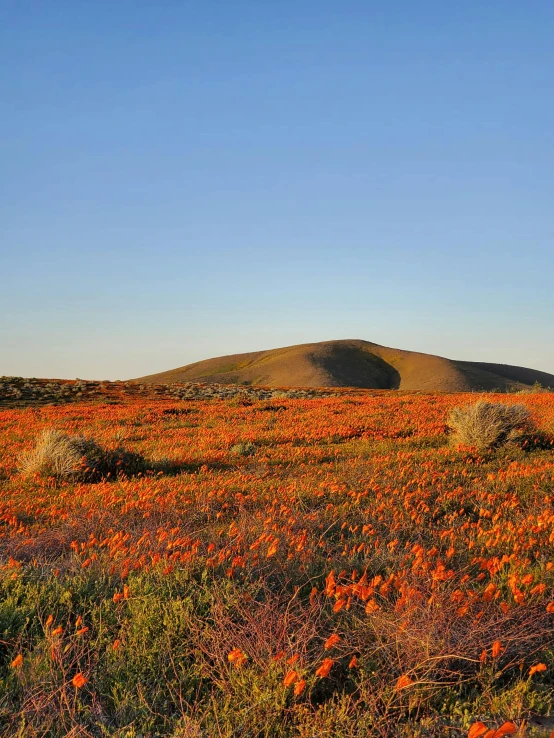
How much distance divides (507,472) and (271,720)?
7.40 metres

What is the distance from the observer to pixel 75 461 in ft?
36.9

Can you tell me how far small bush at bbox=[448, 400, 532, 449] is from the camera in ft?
41.2

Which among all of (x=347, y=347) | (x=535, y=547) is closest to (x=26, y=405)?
(x=535, y=547)

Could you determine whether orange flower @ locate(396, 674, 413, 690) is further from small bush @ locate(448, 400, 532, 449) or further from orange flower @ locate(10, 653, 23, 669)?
small bush @ locate(448, 400, 532, 449)

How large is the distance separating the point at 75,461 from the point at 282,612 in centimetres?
817

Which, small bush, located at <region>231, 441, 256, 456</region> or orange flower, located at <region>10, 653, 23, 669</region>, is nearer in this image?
orange flower, located at <region>10, 653, 23, 669</region>

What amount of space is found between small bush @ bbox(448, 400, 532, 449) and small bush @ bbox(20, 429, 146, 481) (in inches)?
282

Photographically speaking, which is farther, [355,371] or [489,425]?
[355,371]

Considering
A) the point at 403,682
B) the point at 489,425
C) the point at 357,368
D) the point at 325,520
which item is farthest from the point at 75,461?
the point at 357,368

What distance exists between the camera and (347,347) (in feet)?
489

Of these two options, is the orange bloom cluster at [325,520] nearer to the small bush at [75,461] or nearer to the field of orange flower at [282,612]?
the field of orange flower at [282,612]

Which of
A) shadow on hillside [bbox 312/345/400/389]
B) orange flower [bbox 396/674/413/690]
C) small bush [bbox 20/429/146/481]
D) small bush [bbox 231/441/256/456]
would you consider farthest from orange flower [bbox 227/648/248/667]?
shadow on hillside [bbox 312/345/400/389]

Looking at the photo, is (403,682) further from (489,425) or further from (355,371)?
(355,371)

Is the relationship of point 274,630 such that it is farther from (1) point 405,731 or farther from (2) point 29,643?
(2) point 29,643
